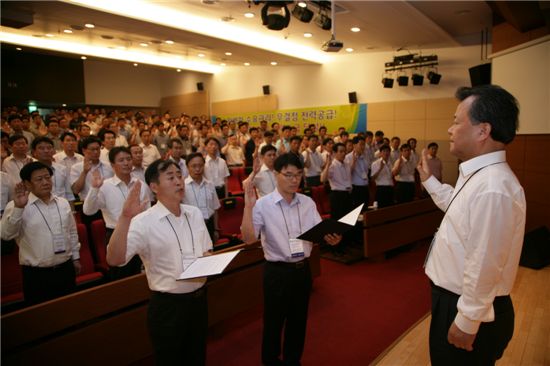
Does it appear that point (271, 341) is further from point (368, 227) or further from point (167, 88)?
point (167, 88)

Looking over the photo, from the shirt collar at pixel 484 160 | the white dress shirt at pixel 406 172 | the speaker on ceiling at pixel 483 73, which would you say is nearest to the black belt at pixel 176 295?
the shirt collar at pixel 484 160

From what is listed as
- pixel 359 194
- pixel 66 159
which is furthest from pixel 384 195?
pixel 66 159

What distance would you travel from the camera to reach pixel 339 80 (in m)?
11.0

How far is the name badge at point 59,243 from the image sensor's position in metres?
2.56

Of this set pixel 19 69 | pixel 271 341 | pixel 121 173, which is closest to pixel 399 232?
pixel 271 341

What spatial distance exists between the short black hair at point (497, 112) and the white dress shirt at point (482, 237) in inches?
3.2

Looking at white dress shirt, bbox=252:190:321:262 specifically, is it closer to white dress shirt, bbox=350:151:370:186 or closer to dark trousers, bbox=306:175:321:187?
white dress shirt, bbox=350:151:370:186

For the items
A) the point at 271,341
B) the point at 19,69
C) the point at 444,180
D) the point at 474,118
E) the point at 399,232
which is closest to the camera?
the point at 474,118

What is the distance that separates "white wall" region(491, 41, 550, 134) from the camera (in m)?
5.15

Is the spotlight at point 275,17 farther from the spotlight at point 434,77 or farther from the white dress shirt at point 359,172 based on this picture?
the spotlight at point 434,77

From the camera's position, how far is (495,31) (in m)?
6.38

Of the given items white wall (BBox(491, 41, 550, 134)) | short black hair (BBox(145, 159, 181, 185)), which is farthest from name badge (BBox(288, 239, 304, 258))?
white wall (BBox(491, 41, 550, 134))

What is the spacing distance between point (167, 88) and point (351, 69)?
8673mm

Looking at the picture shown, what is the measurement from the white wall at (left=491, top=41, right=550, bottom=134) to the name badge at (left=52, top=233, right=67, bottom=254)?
6030 mm
